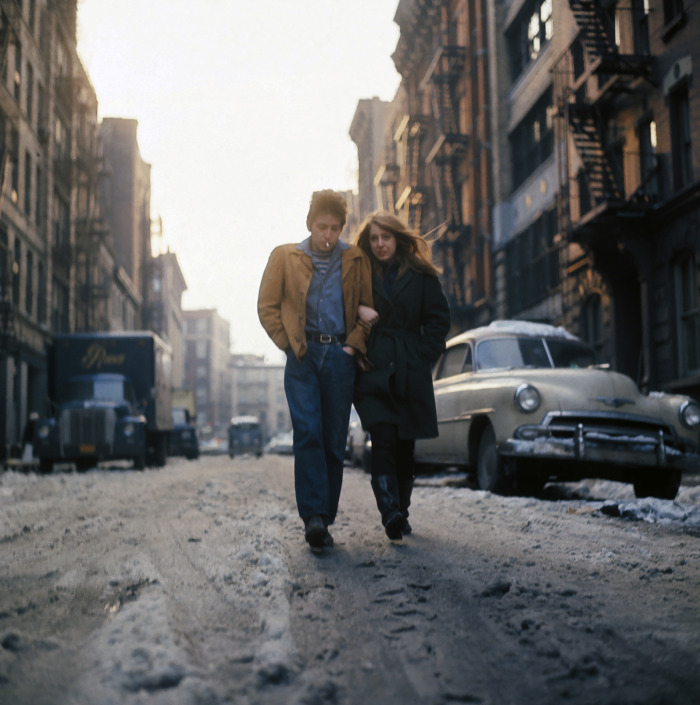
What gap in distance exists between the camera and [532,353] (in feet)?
32.9

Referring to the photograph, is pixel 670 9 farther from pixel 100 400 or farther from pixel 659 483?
pixel 100 400

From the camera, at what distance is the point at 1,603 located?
360cm

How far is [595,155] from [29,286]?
20837 mm

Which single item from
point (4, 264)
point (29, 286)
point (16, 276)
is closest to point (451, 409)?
point (4, 264)

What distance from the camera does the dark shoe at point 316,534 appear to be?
4691 millimetres

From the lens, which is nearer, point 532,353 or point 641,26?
A: point 532,353

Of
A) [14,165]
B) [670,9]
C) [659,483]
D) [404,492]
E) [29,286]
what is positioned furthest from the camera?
[29,286]

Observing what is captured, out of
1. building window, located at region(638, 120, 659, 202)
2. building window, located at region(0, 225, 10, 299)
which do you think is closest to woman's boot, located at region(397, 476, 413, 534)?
building window, located at region(638, 120, 659, 202)

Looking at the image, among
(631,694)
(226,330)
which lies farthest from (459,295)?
(226,330)

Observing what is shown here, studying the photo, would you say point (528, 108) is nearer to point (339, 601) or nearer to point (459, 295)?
point (459, 295)

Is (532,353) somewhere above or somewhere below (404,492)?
above

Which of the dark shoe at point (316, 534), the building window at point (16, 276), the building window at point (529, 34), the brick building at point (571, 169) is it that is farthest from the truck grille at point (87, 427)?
Result: the building window at point (529, 34)

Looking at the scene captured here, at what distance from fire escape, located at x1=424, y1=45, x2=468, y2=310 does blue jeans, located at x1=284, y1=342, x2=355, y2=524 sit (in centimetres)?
2725

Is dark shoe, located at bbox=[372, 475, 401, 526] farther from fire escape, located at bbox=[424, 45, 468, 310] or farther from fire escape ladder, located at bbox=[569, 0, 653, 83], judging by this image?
fire escape, located at bbox=[424, 45, 468, 310]
